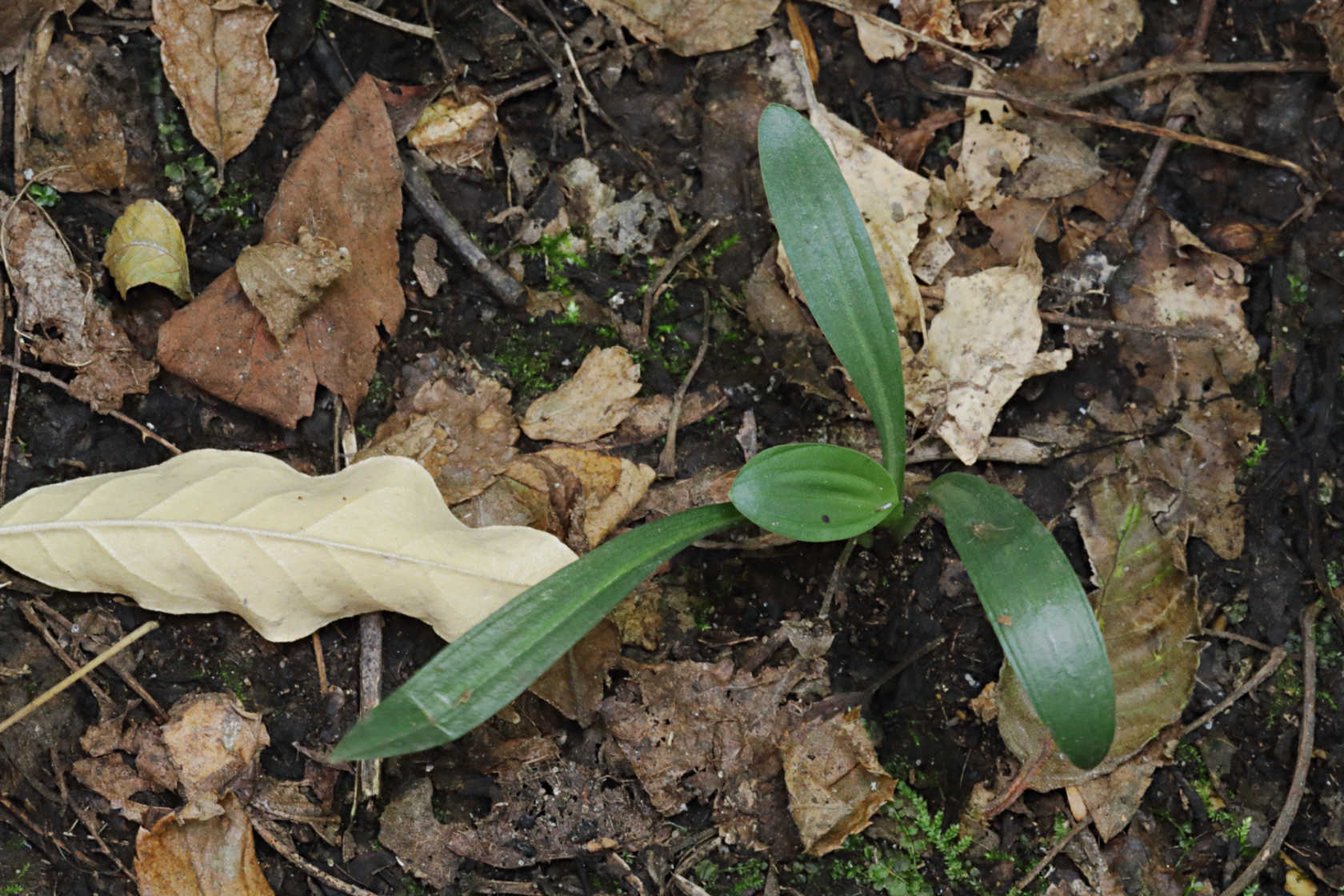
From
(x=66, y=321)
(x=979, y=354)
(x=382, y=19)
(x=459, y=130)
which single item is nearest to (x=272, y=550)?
(x=66, y=321)

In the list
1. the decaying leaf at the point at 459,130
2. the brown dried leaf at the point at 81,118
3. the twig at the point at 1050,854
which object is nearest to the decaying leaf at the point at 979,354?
the twig at the point at 1050,854

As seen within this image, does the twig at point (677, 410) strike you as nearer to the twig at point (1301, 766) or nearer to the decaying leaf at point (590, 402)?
the decaying leaf at point (590, 402)

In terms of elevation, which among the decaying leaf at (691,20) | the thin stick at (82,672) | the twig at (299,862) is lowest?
the twig at (299,862)

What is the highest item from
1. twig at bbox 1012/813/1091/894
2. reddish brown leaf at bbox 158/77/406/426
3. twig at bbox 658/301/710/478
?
reddish brown leaf at bbox 158/77/406/426

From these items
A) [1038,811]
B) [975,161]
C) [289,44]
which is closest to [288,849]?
[1038,811]

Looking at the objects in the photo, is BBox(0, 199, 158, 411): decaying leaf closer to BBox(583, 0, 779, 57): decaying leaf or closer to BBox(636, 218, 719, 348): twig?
BBox(636, 218, 719, 348): twig

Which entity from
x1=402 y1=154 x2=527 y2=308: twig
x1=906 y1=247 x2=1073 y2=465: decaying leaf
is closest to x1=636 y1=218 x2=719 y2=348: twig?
x1=402 y1=154 x2=527 y2=308: twig

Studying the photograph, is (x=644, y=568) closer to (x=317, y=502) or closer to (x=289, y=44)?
(x=317, y=502)
